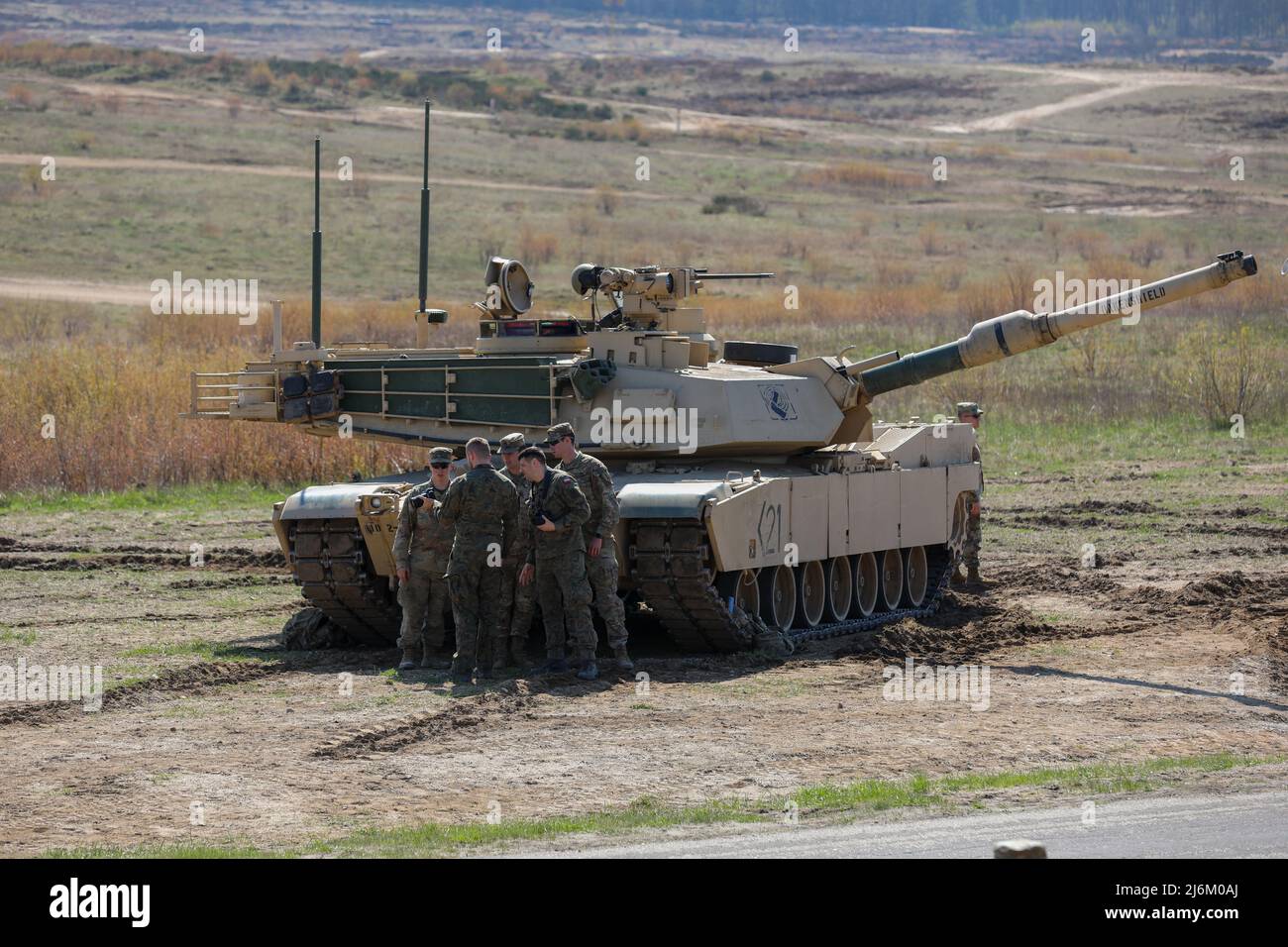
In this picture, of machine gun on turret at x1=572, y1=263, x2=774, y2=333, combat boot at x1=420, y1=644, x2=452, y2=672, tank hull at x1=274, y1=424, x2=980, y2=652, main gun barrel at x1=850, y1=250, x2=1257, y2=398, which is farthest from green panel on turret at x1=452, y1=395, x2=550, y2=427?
main gun barrel at x1=850, y1=250, x2=1257, y2=398

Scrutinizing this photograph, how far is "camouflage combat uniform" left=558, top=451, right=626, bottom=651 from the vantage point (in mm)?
14367

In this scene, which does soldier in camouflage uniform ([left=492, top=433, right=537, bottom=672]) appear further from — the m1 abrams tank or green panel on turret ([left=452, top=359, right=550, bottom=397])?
green panel on turret ([left=452, top=359, right=550, bottom=397])

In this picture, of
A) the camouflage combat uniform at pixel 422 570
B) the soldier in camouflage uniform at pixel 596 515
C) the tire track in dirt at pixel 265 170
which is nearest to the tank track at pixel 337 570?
the camouflage combat uniform at pixel 422 570

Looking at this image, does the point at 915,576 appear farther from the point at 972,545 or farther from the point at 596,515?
the point at 596,515

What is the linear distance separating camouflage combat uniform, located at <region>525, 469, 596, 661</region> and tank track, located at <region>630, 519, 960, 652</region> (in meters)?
0.71

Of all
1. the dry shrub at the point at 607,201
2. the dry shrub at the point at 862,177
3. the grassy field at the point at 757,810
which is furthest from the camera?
the dry shrub at the point at 862,177

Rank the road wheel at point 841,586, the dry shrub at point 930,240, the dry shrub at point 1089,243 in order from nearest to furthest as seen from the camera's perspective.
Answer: the road wheel at point 841,586 → the dry shrub at point 1089,243 → the dry shrub at point 930,240

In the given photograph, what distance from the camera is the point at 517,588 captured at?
14562 millimetres

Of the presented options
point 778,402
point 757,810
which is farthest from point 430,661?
point 757,810

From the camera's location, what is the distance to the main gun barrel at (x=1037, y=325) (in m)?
14.6

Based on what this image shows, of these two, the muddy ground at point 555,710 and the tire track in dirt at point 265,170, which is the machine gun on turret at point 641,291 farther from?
the tire track in dirt at point 265,170

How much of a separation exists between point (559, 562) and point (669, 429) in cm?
232

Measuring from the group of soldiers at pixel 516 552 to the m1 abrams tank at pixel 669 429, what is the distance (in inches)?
23.0
